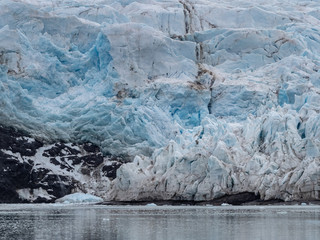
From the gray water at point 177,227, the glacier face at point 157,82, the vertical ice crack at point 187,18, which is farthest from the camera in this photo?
the vertical ice crack at point 187,18

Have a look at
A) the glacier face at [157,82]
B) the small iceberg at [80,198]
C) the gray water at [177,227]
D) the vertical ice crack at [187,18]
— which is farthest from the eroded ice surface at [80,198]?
the vertical ice crack at [187,18]

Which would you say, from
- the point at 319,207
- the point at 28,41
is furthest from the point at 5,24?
the point at 319,207

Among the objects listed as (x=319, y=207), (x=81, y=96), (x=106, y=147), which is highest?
(x=81, y=96)

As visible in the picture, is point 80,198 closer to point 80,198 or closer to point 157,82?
point 80,198

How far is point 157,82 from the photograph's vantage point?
69688 mm

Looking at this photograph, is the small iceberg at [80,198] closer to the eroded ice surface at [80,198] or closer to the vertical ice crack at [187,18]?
the eroded ice surface at [80,198]

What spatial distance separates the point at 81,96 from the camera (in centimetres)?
6888

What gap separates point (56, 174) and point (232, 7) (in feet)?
103

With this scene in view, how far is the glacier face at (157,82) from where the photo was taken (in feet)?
179

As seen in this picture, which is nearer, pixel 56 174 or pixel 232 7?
pixel 56 174

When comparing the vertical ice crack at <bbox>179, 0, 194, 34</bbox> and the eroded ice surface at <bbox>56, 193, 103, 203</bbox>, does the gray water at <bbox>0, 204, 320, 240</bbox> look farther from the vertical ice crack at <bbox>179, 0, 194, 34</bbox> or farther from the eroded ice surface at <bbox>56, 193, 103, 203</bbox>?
the vertical ice crack at <bbox>179, 0, 194, 34</bbox>

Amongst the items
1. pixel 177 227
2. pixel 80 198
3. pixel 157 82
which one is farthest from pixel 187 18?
pixel 177 227

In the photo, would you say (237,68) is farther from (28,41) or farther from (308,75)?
(28,41)

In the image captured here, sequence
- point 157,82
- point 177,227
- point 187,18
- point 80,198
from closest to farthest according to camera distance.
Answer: point 177,227 → point 80,198 → point 157,82 → point 187,18
